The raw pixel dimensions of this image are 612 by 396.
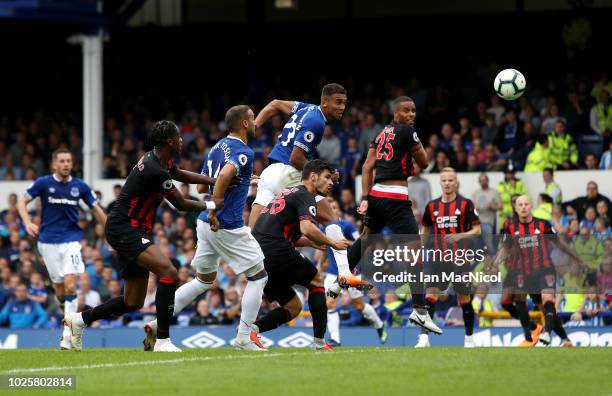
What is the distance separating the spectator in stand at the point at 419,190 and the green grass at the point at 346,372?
30.7ft

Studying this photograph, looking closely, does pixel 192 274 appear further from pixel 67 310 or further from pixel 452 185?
pixel 452 185

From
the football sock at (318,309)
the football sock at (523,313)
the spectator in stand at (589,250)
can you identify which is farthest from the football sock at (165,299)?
the spectator in stand at (589,250)

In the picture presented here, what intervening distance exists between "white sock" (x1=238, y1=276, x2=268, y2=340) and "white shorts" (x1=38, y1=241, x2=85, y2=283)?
4286 mm

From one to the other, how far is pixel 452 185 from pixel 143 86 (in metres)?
16.6

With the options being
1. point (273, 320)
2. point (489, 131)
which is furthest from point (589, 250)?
point (273, 320)

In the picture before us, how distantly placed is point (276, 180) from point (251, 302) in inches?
75.1

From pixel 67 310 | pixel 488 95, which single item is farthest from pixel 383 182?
pixel 488 95

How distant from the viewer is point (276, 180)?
13.9 meters

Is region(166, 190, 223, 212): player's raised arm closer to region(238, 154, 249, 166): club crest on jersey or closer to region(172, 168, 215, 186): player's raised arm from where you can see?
region(172, 168, 215, 186): player's raised arm

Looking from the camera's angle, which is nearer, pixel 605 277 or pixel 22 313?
pixel 605 277

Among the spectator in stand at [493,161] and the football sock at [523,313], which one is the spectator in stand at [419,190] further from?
the football sock at [523,313]

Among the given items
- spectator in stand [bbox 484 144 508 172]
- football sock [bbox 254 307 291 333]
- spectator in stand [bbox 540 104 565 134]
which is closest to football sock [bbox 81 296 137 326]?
football sock [bbox 254 307 291 333]

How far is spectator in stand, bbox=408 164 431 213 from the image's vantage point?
22.0m

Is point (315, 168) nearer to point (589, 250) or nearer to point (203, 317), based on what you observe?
point (589, 250)
